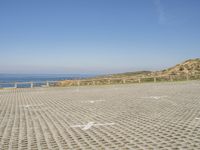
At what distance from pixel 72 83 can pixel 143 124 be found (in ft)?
111

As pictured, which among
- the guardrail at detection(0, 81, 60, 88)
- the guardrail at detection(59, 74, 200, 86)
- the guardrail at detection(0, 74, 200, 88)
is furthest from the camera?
the guardrail at detection(59, 74, 200, 86)

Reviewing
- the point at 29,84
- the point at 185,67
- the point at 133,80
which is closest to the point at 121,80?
the point at 133,80

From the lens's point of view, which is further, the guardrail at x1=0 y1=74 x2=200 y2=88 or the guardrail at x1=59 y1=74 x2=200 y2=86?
the guardrail at x1=59 y1=74 x2=200 y2=86

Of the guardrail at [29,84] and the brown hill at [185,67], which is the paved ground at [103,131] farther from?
the brown hill at [185,67]

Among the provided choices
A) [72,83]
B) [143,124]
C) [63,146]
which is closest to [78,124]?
[143,124]

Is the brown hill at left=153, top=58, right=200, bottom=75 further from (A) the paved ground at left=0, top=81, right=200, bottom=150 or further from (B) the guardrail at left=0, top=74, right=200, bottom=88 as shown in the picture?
(A) the paved ground at left=0, top=81, right=200, bottom=150

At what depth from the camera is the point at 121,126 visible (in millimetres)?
8922

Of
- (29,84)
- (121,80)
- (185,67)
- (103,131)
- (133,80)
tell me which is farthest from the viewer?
(185,67)

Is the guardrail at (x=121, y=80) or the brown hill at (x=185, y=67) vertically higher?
the brown hill at (x=185, y=67)

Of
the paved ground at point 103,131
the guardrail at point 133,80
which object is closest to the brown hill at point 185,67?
the guardrail at point 133,80

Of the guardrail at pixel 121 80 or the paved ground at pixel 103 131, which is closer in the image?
the paved ground at pixel 103 131

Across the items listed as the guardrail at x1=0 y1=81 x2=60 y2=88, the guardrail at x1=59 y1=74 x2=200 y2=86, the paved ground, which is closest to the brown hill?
the guardrail at x1=59 y1=74 x2=200 y2=86

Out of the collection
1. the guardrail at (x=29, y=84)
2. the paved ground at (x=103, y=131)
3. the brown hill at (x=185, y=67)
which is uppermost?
the brown hill at (x=185, y=67)

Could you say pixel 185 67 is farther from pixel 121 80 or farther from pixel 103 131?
pixel 103 131
